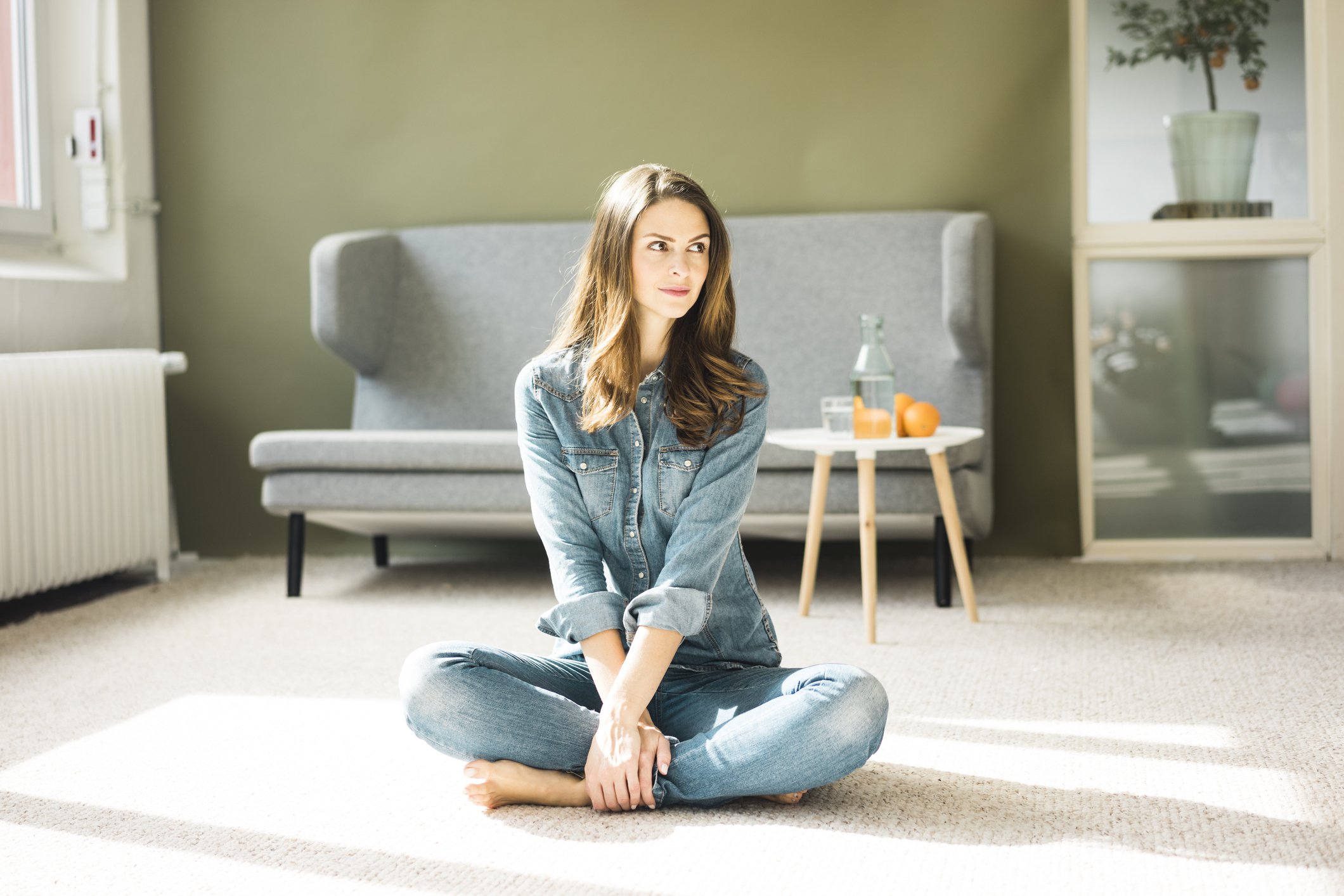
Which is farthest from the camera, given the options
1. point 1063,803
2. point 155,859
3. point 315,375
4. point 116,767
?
point 315,375

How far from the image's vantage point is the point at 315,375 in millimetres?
3740

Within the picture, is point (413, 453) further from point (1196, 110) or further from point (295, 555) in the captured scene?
point (1196, 110)

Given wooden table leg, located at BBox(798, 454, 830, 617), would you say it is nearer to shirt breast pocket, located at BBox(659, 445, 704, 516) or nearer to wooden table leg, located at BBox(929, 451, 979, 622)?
wooden table leg, located at BBox(929, 451, 979, 622)

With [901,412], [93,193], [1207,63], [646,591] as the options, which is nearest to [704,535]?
[646,591]

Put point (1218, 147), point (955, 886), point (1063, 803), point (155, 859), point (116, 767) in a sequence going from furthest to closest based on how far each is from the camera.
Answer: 1. point (1218, 147)
2. point (116, 767)
3. point (1063, 803)
4. point (155, 859)
5. point (955, 886)

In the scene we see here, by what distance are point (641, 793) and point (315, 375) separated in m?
2.58

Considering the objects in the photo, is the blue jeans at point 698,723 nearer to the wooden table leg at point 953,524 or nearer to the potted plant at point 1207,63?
the wooden table leg at point 953,524

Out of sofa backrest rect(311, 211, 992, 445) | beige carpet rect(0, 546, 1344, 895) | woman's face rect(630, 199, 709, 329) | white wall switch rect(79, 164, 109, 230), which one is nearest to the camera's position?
beige carpet rect(0, 546, 1344, 895)

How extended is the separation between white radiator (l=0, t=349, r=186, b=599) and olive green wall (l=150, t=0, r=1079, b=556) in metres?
0.38

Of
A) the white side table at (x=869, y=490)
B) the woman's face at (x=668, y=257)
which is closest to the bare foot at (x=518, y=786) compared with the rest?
the woman's face at (x=668, y=257)

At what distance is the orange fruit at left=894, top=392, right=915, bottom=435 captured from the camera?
8.43 ft

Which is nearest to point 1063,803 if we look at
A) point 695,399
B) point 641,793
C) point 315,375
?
point 641,793

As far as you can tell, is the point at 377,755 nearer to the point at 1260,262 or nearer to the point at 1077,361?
the point at 1077,361

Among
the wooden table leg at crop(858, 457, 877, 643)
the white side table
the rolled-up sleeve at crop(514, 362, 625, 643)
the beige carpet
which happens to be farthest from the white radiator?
the wooden table leg at crop(858, 457, 877, 643)
